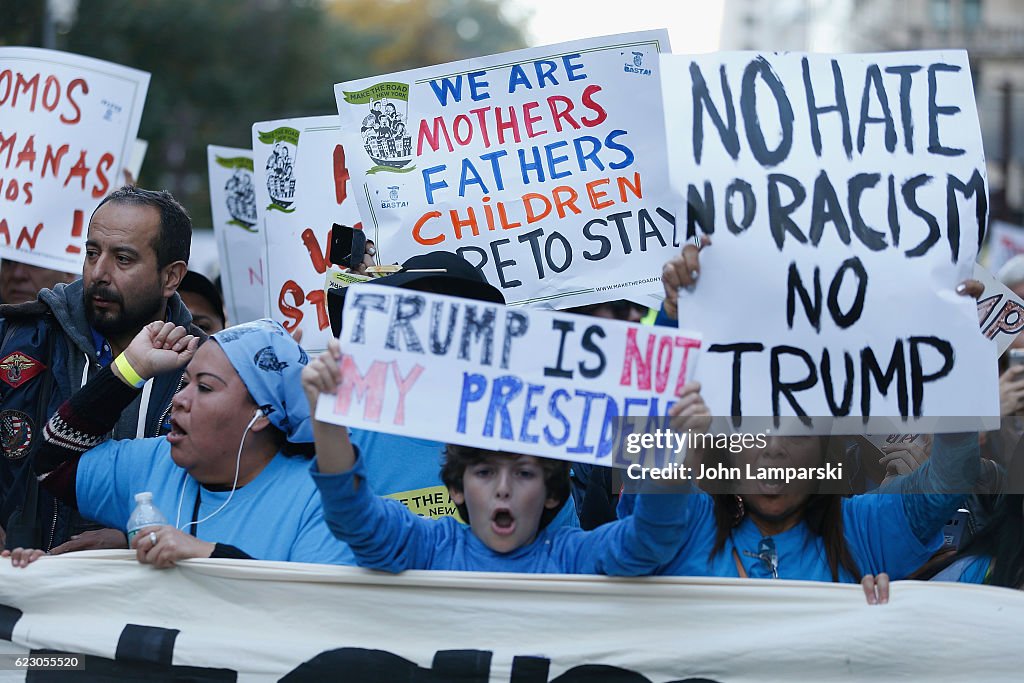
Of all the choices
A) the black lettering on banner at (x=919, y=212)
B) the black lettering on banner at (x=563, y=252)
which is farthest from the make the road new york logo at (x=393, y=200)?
the black lettering on banner at (x=919, y=212)

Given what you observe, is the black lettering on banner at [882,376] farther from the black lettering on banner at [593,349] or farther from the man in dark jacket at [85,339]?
the man in dark jacket at [85,339]

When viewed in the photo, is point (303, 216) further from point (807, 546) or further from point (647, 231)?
point (807, 546)

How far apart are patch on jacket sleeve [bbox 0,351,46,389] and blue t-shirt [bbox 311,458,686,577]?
132 cm

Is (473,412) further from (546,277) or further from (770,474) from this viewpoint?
(546,277)

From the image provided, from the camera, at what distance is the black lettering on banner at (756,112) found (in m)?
2.85

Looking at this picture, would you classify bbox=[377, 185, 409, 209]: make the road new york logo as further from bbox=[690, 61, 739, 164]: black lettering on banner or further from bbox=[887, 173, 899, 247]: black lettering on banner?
bbox=[887, 173, 899, 247]: black lettering on banner

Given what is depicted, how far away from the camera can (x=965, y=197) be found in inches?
112

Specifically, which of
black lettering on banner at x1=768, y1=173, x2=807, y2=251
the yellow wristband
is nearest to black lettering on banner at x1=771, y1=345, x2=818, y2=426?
black lettering on banner at x1=768, y1=173, x2=807, y2=251

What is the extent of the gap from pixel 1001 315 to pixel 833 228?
911 millimetres

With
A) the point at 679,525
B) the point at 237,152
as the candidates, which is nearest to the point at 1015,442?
the point at 679,525

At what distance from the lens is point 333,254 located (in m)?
4.18

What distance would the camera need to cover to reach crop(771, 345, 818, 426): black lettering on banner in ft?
8.93

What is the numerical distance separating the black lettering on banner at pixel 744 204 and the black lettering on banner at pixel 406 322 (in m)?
0.70

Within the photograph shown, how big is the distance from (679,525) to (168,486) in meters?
1.35
